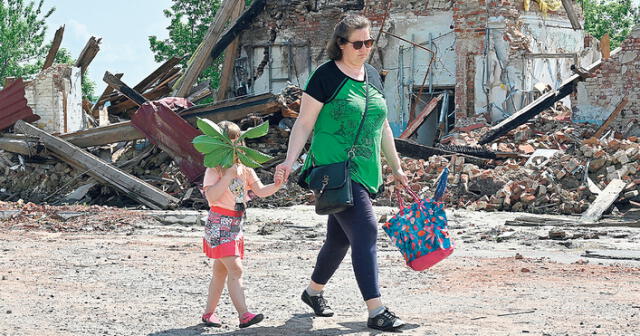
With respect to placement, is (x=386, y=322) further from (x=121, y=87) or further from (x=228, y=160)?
(x=121, y=87)

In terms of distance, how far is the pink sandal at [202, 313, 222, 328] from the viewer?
18.4ft

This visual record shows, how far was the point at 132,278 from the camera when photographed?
7645 mm

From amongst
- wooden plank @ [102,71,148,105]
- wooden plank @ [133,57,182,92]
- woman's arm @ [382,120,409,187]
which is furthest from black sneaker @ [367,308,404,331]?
wooden plank @ [133,57,182,92]

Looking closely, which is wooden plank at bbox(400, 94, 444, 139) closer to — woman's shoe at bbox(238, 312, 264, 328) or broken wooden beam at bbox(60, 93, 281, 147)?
broken wooden beam at bbox(60, 93, 281, 147)

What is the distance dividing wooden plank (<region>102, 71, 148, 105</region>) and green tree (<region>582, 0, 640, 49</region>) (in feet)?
84.7

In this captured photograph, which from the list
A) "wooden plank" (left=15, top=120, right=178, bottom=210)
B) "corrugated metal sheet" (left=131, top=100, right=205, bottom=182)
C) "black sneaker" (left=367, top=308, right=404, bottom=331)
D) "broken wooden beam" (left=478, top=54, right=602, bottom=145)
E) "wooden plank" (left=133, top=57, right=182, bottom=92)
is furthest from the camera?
"wooden plank" (left=133, top=57, right=182, bottom=92)

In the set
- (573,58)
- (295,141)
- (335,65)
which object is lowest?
(295,141)

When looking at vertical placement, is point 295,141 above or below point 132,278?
above

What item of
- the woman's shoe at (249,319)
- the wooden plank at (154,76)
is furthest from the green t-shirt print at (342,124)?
the wooden plank at (154,76)

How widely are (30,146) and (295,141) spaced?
517 inches

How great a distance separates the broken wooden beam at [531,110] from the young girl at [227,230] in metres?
13.0

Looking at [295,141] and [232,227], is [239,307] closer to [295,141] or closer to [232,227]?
[232,227]

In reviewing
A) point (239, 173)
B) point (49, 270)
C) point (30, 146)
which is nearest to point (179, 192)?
point (30, 146)

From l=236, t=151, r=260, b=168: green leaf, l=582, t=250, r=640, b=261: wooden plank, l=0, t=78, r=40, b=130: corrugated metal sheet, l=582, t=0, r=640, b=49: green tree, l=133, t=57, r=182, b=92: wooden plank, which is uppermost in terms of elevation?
l=582, t=0, r=640, b=49: green tree
